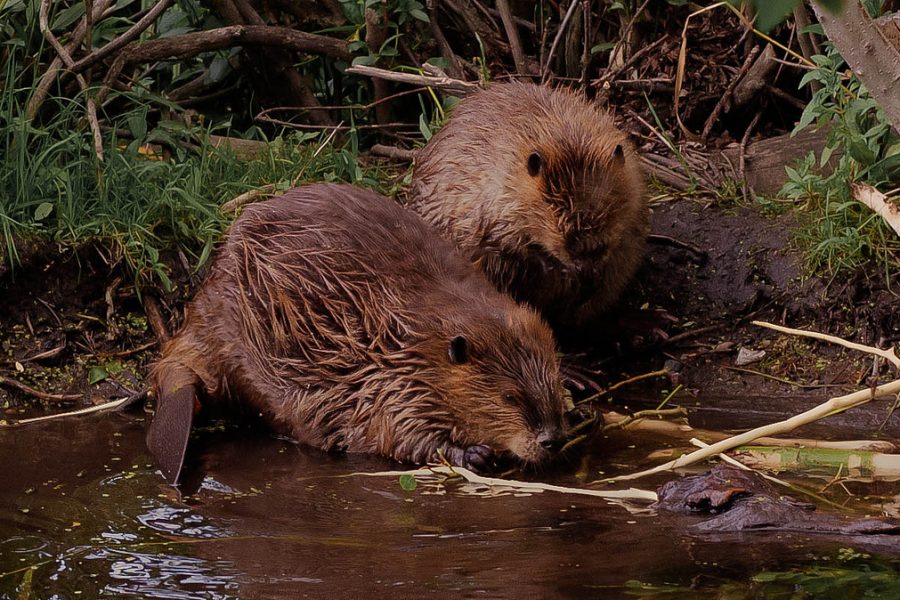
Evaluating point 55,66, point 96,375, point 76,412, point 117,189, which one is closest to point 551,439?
point 76,412

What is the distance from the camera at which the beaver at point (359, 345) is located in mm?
2656

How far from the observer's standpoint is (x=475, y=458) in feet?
8.57

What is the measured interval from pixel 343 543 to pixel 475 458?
629 millimetres

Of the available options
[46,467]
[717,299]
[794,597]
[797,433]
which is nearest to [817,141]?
[717,299]

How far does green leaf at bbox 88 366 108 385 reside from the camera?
328cm

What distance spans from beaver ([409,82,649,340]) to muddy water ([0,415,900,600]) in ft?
2.62

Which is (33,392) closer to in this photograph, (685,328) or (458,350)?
(458,350)

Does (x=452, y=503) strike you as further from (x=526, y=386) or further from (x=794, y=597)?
(x=794, y=597)

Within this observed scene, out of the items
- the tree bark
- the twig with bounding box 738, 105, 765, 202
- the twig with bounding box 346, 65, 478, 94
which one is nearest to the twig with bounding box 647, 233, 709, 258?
the twig with bounding box 738, 105, 765, 202

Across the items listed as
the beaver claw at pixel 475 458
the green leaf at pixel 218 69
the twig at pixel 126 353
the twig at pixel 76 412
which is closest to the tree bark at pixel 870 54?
the beaver claw at pixel 475 458

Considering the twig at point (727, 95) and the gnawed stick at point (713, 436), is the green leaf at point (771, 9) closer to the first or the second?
the gnawed stick at point (713, 436)

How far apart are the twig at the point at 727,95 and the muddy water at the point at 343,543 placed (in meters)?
2.19

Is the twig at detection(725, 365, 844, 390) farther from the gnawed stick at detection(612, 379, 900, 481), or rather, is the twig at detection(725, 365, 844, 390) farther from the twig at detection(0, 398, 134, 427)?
the twig at detection(0, 398, 134, 427)

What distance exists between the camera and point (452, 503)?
235 cm
